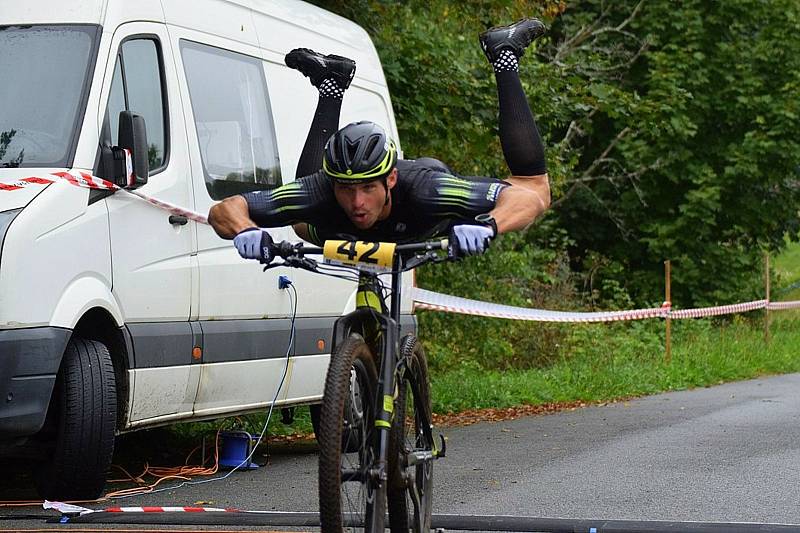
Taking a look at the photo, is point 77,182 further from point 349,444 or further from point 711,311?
point 711,311

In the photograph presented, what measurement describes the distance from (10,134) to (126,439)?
11.3ft

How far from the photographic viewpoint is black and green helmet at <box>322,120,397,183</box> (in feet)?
18.0

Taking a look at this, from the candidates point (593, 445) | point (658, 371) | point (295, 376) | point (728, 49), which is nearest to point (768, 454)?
point (593, 445)

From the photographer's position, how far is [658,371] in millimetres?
17516

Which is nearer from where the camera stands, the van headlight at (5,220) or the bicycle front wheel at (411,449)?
the bicycle front wheel at (411,449)

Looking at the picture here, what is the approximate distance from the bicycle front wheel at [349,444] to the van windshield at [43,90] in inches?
111

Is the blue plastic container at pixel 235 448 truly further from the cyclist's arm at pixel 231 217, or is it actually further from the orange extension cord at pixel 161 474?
the cyclist's arm at pixel 231 217

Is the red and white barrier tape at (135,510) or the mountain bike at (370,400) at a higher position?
the mountain bike at (370,400)

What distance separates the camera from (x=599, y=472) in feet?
29.2

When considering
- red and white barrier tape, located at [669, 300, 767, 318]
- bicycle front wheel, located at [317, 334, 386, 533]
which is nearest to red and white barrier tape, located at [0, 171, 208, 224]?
bicycle front wheel, located at [317, 334, 386, 533]

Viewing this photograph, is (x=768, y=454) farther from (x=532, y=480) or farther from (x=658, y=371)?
(x=658, y=371)

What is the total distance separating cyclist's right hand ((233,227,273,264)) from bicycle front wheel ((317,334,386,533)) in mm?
435

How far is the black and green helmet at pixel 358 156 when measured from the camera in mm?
5477

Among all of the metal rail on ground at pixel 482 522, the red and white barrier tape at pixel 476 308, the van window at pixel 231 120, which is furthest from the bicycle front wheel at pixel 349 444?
the red and white barrier tape at pixel 476 308
